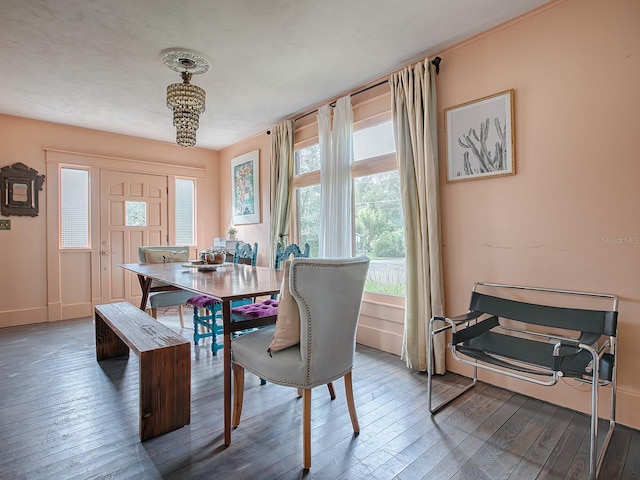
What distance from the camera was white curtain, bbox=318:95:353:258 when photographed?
3.45 m

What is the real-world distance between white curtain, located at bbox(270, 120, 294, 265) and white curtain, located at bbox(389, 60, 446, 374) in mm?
1668

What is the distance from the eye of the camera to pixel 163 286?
3512 mm

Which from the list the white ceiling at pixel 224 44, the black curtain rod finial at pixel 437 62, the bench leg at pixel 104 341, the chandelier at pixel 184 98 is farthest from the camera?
the bench leg at pixel 104 341

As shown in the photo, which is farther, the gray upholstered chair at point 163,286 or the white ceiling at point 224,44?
the gray upholstered chair at point 163,286

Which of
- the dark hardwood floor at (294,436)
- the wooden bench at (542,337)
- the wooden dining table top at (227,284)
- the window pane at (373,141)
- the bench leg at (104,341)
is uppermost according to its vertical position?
the window pane at (373,141)

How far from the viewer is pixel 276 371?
163 cm

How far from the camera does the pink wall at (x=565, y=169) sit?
1.90m

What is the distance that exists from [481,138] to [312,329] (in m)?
1.91

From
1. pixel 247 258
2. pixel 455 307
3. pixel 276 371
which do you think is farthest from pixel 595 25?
pixel 247 258

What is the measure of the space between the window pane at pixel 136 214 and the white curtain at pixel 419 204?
4.07 metres

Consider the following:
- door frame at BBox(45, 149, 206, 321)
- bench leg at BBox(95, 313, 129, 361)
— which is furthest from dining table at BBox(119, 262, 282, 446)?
door frame at BBox(45, 149, 206, 321)

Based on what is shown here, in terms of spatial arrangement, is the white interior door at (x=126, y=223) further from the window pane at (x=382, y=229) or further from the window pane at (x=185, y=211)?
the window pane at (x=382, y=229)

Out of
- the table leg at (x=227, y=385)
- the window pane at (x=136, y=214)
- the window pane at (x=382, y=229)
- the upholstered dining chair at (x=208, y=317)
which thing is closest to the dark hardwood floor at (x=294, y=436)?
the table leg at (x=227, y=385)

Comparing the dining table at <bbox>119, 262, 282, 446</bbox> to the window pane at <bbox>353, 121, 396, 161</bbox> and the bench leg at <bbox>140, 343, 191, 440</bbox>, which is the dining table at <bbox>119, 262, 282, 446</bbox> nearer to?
the bench leg at <bbox>140, 343, 191, 440</bbox>
